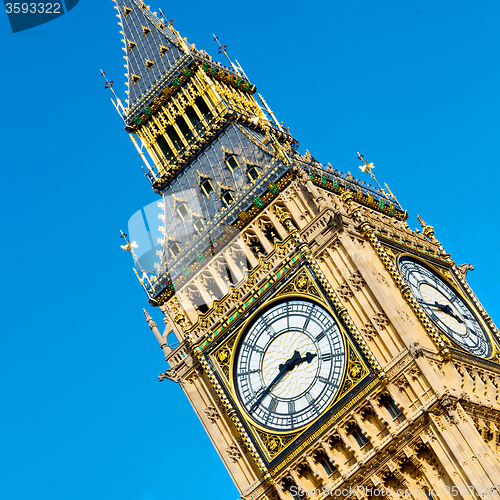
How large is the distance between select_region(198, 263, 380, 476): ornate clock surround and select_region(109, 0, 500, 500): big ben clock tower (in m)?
0.05

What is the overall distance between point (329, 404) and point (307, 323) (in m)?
3.27

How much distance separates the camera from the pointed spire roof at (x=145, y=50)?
5106 cm

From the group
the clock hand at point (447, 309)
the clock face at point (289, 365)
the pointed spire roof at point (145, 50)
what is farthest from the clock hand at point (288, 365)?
the pointed spire roof at point (145, 50)

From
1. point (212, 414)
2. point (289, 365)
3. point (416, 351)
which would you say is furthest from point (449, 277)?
point (212, 414)

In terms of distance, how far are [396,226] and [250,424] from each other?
10.0 meters

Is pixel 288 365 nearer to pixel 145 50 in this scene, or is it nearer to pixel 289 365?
pixel 289 365

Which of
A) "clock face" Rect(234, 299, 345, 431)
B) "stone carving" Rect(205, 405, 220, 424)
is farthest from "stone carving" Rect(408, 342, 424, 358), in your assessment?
"stone carving" Rect(205, 405, 220, 424)

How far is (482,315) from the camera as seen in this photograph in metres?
42.2

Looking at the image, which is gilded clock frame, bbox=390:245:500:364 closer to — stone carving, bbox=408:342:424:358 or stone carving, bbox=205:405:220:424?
stone carving, bbox=408:342:424:358

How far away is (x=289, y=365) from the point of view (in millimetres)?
38219

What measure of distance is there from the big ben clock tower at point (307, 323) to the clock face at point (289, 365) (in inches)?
1.9

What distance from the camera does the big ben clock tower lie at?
35344mm

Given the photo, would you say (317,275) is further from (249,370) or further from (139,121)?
(139,121)

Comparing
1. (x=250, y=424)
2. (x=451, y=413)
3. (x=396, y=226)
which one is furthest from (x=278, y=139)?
(x=451, y=413)
